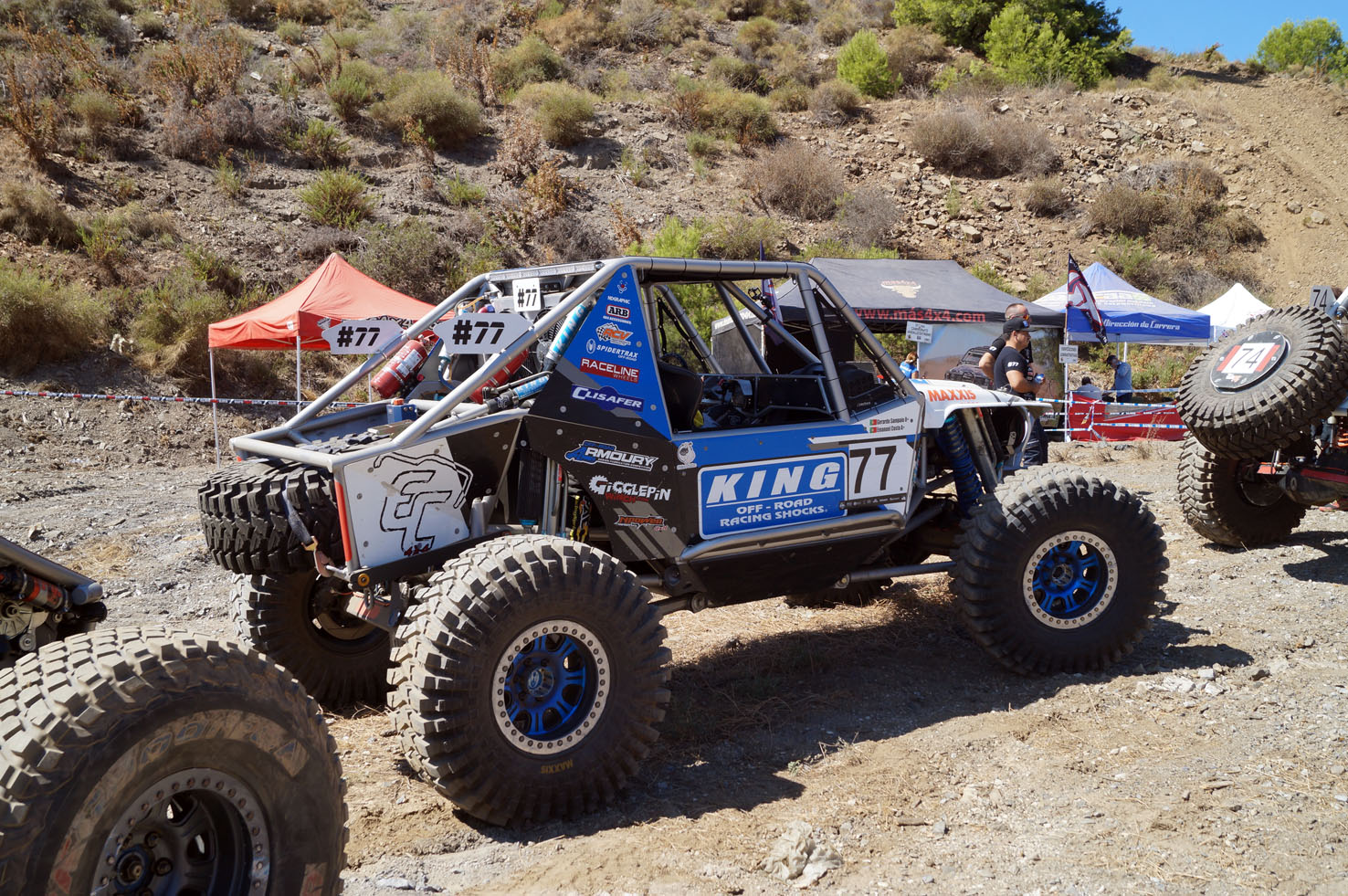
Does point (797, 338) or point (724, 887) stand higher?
point (797, 338)

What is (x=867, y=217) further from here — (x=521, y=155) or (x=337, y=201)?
(x=337, y=201)

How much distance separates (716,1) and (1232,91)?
69.6 feet

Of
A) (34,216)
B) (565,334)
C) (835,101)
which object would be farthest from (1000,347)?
(835,101)

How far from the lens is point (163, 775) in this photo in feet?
7.72

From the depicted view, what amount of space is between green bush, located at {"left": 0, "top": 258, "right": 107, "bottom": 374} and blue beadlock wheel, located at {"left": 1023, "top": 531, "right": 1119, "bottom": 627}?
17.2m

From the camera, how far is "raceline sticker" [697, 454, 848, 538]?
16.2ft

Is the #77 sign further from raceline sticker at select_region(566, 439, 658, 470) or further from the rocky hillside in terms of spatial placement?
the rocky hillside

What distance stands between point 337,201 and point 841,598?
1904 centimetres

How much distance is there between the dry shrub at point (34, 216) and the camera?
62.9ft

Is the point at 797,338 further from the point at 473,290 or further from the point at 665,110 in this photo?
the point at 665,110

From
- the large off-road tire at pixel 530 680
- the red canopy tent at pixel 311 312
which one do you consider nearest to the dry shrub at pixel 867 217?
the red canopy tent at pixel 311 312

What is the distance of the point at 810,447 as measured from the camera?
5211mm

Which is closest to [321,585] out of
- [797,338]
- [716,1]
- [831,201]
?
[797,338]

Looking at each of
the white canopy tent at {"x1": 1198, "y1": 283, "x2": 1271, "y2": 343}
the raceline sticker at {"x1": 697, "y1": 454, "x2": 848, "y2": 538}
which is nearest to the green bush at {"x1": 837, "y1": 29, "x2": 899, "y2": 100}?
the white canopy tent at {"x1": 1198, "y1": 283, "x2": 1271, "y2": 343}
